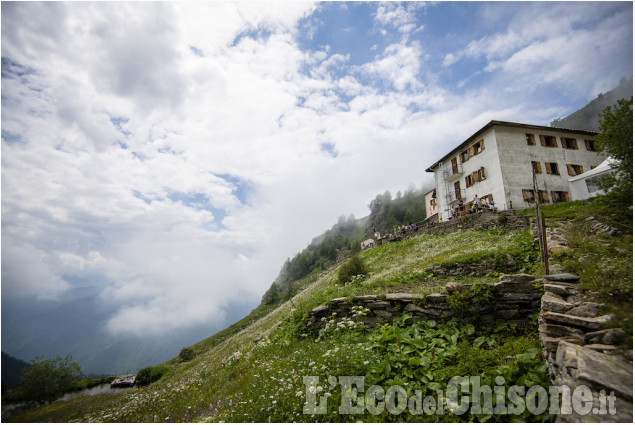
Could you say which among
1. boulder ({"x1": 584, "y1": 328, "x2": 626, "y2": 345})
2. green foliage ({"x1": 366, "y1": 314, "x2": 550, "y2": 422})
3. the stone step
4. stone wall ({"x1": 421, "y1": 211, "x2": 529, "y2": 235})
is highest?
stone wall ({"x1": 421, "y1": 211, "x2": 529, "y2": 235})

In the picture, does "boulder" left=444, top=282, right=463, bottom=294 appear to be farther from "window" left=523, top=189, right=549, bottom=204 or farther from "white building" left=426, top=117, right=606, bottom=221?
"window" left=523, top=189, right=549, bottom=204

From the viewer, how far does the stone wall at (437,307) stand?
8.34 m

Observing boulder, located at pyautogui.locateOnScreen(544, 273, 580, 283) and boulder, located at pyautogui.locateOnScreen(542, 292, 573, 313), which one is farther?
boulder, located at pyautogui.locateOnScreen(544, 273, 580, 283)

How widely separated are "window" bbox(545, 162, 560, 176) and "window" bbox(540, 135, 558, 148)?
2595mm

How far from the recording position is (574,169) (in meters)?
35.6

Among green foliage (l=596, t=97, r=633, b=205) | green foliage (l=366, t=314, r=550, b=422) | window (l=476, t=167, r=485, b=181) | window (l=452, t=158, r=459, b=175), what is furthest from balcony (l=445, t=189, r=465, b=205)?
green foliage (l=596, t=97, r=633, b=205)

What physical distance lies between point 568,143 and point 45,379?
55.2 meters

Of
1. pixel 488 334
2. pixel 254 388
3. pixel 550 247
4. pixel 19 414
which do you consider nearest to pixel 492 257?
pixel 550 247

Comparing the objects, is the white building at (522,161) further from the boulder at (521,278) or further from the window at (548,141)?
the boulder at (521,278)

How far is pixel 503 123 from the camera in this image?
33750 millimetres

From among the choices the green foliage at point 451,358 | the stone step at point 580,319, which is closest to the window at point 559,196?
the green foliage at point 451,358

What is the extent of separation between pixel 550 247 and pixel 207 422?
14.3 meters

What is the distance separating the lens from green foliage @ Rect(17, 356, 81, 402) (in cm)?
949

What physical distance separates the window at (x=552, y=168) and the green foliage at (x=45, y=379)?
49106 millimetres
